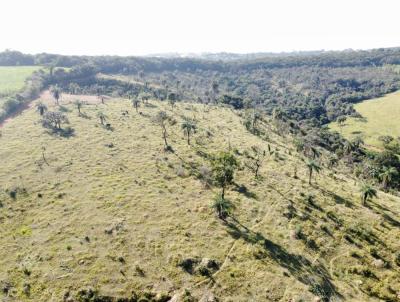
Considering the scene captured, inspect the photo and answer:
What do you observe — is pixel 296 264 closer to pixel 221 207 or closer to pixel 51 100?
pixel 221 207

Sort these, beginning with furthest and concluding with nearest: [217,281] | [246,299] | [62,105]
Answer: [62,105], [217,281], [246,299]

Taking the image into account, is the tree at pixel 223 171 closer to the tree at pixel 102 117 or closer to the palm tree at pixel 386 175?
the palm tree at pixel 386 175

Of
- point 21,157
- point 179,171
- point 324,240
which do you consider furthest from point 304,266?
point 21,157

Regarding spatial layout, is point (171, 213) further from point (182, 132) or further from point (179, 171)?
point (182, 132)

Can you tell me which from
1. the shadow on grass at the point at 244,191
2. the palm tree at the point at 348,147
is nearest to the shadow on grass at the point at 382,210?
the shadow on grass at the point at 244,191

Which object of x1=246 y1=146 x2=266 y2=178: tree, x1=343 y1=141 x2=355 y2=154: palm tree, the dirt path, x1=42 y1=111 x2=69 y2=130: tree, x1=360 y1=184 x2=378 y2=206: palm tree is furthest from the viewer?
x1=343 y1=141 x2=355 y2=154: palm tree

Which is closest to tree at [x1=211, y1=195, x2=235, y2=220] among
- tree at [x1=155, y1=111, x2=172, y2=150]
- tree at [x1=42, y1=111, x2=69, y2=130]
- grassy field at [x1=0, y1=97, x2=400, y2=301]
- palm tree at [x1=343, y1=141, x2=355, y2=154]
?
grassy field at [x1=0, y1=97, x2=400, y2=301]

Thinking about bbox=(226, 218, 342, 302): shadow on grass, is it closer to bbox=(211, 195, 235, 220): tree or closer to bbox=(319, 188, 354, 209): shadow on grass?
bbox=(211, 195, 235, 220): tree
